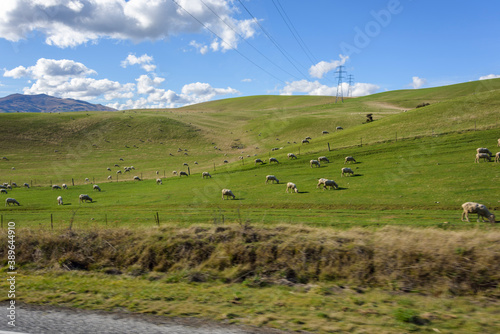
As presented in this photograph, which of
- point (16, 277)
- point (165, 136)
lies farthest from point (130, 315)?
point (165, 136)

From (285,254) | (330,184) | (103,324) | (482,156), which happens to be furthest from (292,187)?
(103,324)

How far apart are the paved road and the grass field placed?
0.53 meters

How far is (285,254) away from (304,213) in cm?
1647

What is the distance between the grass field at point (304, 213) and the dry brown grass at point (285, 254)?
0.21 feet

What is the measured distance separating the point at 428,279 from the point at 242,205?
24.7 metres

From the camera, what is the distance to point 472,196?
92.3 feet

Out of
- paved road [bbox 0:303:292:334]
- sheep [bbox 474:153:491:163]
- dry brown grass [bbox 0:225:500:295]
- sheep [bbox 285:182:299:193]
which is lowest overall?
paved road [bbox 0:303:292:334]

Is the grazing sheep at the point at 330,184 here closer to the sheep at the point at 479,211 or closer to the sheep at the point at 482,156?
the sheep at the point at 479,211

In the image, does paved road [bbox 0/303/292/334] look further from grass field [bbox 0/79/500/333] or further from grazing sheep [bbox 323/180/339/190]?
grazing sheep [bbox 323/180/339/190]

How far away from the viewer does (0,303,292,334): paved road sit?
23.2 ft

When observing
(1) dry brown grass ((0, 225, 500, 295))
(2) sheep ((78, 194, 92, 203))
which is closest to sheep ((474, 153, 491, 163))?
(1) dry brown grass ((0, 225, 500, 295))

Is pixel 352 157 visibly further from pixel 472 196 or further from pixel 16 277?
pixel 16 277

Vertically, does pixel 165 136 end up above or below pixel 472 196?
above

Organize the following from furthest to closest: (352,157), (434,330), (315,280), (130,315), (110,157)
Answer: (110,157), (352,157), (315,280), (130,315), (434,330)
